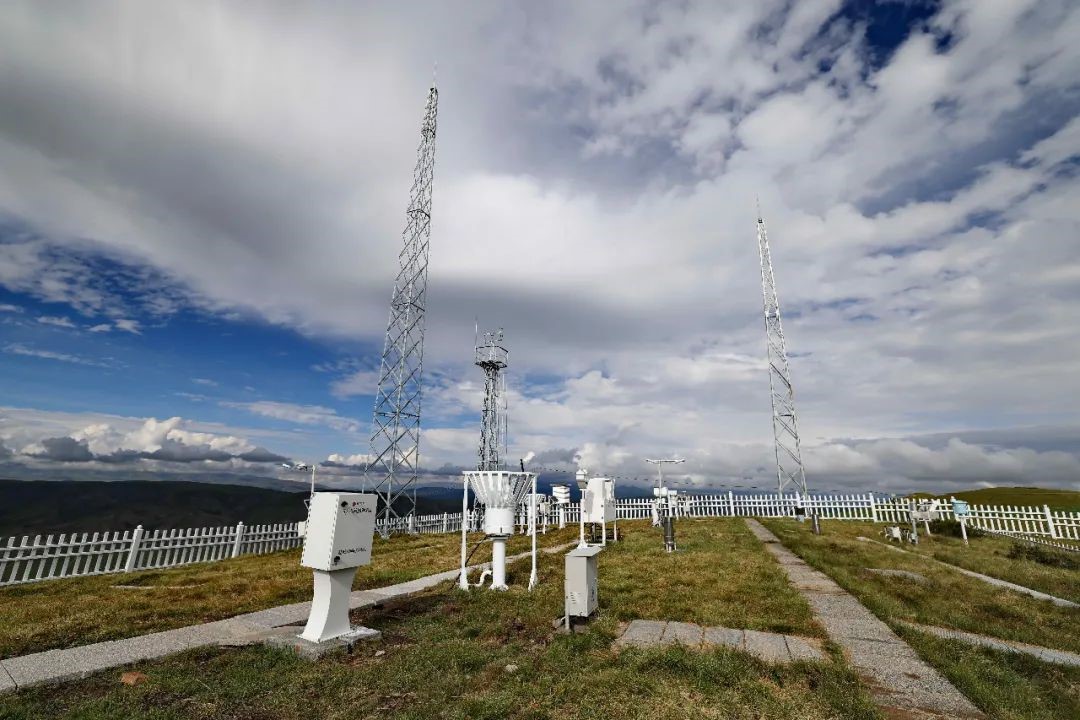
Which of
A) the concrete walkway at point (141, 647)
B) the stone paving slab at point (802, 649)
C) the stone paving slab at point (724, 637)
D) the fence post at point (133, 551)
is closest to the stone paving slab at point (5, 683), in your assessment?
the concrete walkway at point (141, 647)

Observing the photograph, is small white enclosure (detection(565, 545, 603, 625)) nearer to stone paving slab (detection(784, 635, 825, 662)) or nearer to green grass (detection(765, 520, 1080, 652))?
stone paving slab (detection(784, 635, 825, 662))

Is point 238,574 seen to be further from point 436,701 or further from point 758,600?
point 758,600

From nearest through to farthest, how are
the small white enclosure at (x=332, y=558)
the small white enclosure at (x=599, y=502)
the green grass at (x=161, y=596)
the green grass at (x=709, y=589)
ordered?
1. the small white enclosure at (x=332, y=558)
2. the green grass at (x=161, y=596)
3. the green grass at (x=709, y=589)
4. the small white enclosure at (x=599, y=502)

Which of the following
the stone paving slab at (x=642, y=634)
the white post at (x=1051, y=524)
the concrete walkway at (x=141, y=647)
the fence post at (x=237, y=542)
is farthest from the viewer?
the white post at (x=1051, y=524)

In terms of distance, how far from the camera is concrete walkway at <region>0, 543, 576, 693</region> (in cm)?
552

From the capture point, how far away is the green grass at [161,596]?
24.2 ft

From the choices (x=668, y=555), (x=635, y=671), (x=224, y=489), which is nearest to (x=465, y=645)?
(x=635, y=671)

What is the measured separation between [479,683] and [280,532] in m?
18.5

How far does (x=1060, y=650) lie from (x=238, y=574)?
1662cm

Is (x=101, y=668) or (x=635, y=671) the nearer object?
(x=635, y=671)

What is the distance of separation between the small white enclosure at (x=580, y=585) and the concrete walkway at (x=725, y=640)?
0.67 meters

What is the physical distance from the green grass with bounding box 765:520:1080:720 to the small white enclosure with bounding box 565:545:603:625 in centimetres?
421

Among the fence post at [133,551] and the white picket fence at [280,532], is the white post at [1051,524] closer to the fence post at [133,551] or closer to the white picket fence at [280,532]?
the white picket fence at [280,532]

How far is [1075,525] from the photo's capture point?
20.0 m
